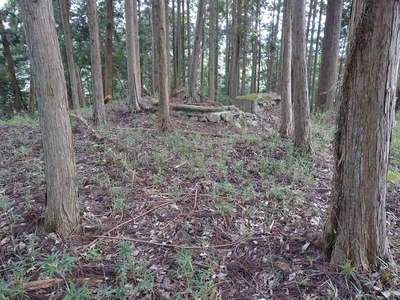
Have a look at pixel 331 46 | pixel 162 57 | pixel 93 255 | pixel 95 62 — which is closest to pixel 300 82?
pixel 162 57

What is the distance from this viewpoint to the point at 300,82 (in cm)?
446

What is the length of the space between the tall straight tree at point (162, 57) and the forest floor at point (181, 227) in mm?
1042

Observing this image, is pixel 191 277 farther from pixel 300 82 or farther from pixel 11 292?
pixel 300 82

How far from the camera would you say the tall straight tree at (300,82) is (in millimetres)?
4301

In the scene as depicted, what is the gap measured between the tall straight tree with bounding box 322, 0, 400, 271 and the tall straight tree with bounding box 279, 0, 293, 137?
3.46m

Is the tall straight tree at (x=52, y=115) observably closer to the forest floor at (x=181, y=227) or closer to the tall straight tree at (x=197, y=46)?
the forest floor at (x=181, y=227)

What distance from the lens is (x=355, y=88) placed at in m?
1.82

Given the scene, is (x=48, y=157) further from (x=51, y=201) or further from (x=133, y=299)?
(x=133, y=299)

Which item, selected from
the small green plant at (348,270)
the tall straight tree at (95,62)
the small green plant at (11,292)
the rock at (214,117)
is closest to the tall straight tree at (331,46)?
the rock at (214,117)

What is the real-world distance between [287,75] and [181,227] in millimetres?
4003

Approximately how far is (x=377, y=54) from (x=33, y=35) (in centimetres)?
266

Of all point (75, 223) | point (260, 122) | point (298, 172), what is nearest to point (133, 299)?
point (75, 223)

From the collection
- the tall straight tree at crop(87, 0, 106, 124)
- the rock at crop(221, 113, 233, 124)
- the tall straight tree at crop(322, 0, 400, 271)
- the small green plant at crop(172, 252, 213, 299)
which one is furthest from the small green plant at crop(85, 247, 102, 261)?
the rock at crop(221, 113, 233, 124)

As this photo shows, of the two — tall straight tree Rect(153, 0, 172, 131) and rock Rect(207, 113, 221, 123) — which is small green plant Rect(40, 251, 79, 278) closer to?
tall straight tree Rect(153, 0, 172, 131)
